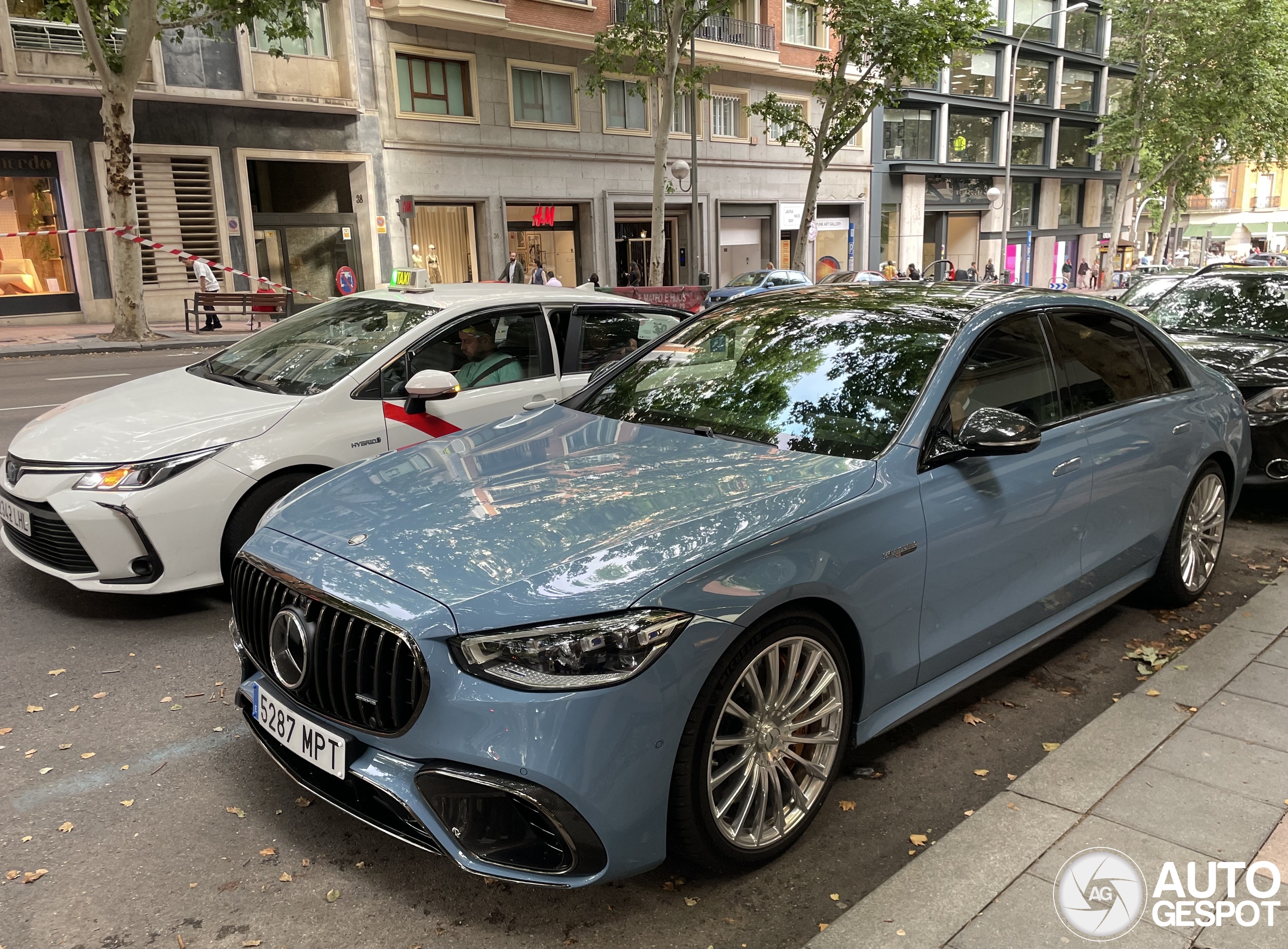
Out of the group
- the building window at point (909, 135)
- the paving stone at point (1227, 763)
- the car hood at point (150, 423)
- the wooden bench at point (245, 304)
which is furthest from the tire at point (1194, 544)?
the building window at point (909, 135)

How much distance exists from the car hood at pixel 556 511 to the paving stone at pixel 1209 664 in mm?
1901

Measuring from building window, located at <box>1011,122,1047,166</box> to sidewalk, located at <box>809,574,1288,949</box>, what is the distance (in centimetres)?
4660

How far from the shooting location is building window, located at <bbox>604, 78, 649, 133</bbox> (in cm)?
3012

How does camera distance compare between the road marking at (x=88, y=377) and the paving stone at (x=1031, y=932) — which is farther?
the road marking at (x=88, y=377)

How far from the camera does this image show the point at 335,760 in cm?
269

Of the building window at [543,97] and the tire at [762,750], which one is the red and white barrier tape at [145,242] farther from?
the tire at [762,750]

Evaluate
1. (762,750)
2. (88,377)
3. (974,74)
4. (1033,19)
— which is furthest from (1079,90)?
(762,750)

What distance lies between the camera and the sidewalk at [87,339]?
1766 cm

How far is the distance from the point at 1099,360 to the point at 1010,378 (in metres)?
0.77

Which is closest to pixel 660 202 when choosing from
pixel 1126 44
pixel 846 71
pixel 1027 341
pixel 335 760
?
pixel 846 71

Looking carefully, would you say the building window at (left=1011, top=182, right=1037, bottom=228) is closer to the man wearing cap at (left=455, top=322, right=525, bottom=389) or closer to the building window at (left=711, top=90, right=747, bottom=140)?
the building window at (left=711, top=90, right=747, bottom=140)

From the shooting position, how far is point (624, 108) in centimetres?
3056

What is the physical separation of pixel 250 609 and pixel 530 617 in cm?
112

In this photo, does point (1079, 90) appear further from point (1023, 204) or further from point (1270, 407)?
point (1270, 407)
